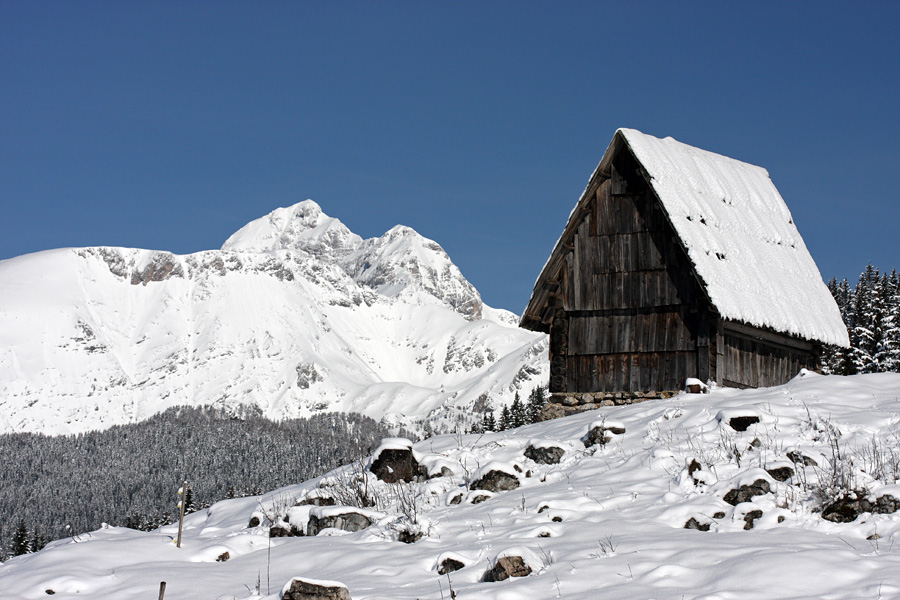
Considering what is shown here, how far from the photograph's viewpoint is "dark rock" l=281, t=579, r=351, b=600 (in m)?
6.66

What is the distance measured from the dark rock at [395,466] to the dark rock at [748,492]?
4.53 m

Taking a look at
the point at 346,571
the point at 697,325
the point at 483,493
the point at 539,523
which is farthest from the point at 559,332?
the point at 346,571

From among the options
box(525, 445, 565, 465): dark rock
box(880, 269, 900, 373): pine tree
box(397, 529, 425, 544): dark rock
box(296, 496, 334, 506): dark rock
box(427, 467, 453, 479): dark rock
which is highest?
box(880, 269, 900, 373): pine tree

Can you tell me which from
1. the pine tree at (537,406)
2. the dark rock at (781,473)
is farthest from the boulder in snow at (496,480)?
the pine tree at (537,406)

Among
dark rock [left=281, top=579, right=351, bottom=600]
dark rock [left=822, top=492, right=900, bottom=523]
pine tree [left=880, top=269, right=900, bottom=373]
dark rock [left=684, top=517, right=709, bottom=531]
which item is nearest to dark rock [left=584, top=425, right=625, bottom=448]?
dark rock [left=684, top=517, right=709, bottom=531]

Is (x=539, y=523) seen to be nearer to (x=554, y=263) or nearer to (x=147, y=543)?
(x=147, y=543)

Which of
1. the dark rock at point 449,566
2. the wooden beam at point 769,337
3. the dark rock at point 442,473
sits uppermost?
the wooden beam at point 769,337

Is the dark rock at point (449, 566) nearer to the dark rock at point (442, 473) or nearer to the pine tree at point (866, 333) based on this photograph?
the dark rock at point (442, 473)

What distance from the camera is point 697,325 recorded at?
59.9ft

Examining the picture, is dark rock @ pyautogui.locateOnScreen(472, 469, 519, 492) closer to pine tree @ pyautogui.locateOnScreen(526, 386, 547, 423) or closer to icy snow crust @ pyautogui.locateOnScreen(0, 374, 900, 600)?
icy snow crust @ pyautogui.locateOnScreen(0, 374, 900, 600)

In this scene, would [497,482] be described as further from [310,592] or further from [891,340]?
[891,340]

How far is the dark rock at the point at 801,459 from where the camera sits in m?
9.39

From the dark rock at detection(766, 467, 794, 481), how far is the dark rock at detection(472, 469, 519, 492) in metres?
2.98

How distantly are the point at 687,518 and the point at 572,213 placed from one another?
1171 centimetres
